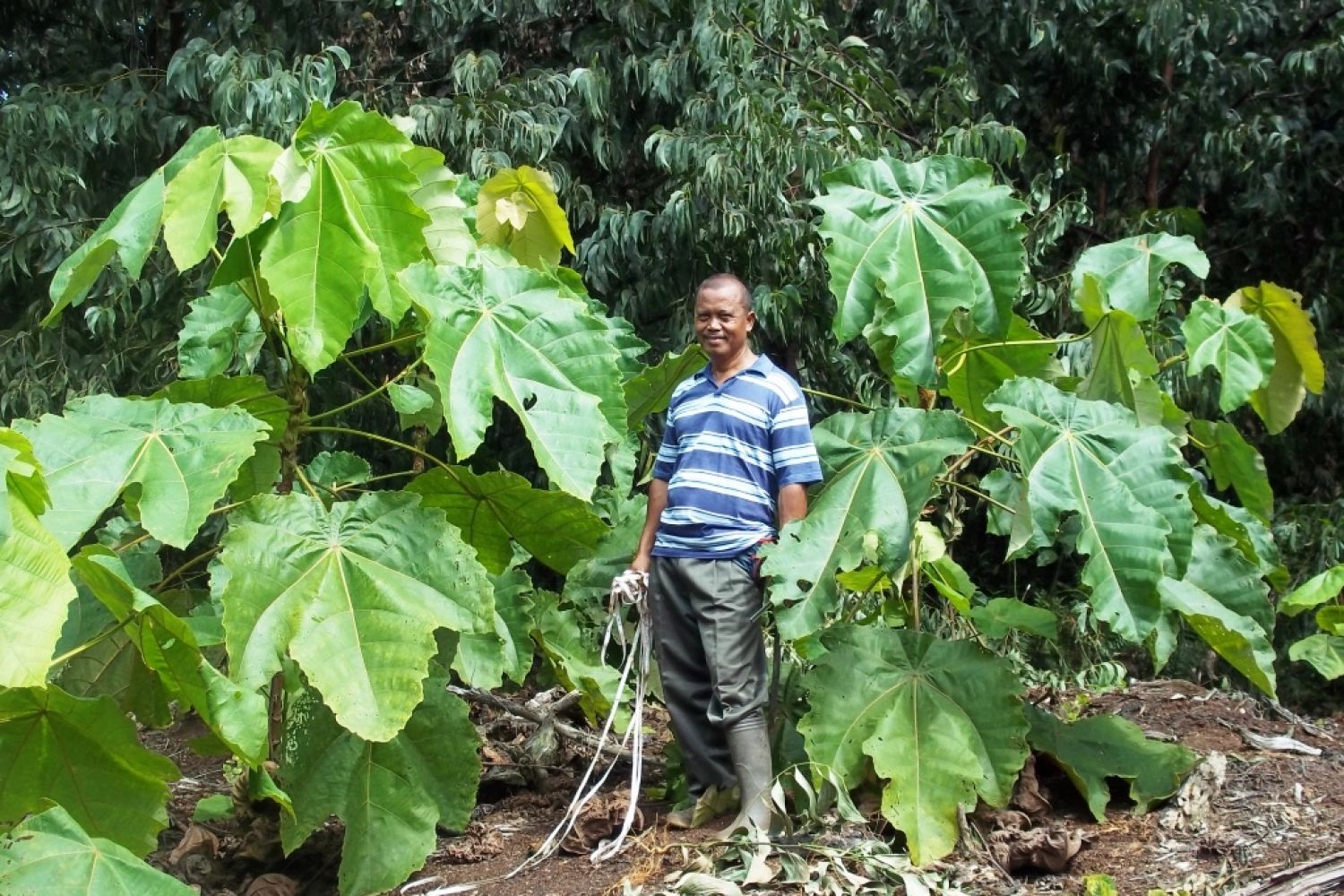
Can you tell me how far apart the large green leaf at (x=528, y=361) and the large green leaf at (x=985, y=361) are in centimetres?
98

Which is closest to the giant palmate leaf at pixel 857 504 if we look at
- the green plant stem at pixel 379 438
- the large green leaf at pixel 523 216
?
the green plant stem at pixel 379 438

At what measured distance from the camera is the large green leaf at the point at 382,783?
330 centimetres

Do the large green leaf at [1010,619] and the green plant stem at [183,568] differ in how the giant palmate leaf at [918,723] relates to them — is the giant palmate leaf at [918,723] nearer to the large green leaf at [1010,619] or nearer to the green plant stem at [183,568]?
the large green leaf at [1010,619]

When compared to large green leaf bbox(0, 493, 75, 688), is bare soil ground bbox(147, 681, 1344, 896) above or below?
below

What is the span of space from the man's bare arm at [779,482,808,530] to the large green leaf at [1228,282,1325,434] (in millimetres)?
1493

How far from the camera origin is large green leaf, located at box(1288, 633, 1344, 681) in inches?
176

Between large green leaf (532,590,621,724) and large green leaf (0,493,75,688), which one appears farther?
large green leaf (532,590,621,724)

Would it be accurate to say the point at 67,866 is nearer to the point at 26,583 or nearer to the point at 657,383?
the point at 26,583

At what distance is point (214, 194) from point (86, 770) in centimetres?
123

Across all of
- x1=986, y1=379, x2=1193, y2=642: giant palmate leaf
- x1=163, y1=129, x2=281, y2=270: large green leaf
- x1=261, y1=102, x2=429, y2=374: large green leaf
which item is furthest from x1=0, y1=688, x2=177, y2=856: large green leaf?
x1=986, y1=379, x2=1193, y2=642: giant palmate leaf

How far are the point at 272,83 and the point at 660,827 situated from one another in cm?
360

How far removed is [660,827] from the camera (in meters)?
3.51

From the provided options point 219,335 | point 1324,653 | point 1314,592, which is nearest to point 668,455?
point 219,335

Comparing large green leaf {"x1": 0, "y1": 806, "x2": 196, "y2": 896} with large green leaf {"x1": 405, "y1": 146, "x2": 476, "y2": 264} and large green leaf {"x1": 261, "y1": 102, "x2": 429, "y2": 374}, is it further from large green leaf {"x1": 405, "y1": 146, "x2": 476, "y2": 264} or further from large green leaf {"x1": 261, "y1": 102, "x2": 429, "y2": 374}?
large green leaf {"x1": 405, "y1": 146, "x2": 476, "y2": 264}
